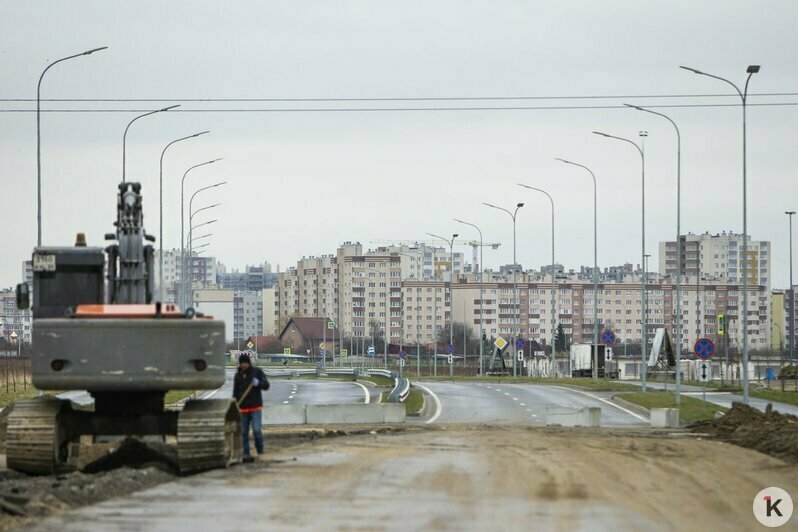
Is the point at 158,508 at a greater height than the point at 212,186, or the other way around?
the point at 212,186

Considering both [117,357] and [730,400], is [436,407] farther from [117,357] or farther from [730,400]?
[117,357]

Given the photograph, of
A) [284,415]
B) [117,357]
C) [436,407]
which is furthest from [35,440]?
[436,407]

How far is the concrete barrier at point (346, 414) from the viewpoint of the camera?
4291 cm

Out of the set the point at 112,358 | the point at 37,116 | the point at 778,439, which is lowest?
the point at 778,439

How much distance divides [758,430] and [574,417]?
523 inches

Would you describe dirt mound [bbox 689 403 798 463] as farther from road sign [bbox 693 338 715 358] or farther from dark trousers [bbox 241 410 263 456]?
road sign [bbox 693 338 715 358]

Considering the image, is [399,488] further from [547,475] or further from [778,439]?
[778,439]

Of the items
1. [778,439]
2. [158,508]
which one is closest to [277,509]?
[158,508]

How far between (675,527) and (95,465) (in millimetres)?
10099

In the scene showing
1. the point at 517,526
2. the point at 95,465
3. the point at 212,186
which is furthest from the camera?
the point at 212,186

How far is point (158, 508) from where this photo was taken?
51.9ft

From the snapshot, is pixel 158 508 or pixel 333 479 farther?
pixel 333 479

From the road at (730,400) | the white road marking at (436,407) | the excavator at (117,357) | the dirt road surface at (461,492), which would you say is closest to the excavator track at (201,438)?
the excavator at (117,357)

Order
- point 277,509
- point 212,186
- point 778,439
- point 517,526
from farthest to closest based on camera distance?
1. point 212,186
2. point 778,439
3. point 277,509
4. point 517,526
